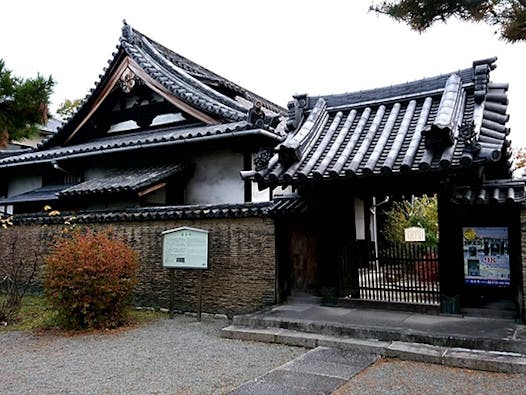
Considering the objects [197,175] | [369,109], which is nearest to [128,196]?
[197,175]

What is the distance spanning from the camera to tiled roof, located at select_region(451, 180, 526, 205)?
23.4 feet

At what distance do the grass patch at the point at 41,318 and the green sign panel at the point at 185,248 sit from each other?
127 centimetres

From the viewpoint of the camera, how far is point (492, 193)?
7.42m

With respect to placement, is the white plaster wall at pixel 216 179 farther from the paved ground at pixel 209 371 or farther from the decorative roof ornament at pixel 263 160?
the paved ground at pixel 209 371

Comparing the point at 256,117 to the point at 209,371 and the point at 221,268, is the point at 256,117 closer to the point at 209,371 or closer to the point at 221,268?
the point at 221,268

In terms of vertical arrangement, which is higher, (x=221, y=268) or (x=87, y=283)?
(x=221, y=268)

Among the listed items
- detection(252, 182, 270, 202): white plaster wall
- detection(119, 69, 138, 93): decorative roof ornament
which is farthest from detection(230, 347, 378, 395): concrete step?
detection(119, 69, 138, 93): decorative roof ornament

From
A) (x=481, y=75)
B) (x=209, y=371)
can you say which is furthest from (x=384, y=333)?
(x=481, y=75)

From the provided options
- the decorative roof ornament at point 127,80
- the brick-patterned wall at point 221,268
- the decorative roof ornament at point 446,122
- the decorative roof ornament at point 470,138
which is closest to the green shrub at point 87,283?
the brick-patterned wall at point 221,268

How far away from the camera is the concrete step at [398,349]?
5973mm

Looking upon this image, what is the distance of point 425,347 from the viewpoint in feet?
21.9

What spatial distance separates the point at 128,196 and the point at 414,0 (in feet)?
29.8

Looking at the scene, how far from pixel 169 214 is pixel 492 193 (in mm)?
Answer: 6526

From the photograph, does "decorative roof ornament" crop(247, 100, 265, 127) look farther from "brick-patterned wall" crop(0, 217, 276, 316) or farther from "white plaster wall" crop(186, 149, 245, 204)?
"brick-patterned wall" crop(0, 217, 276, 316)
